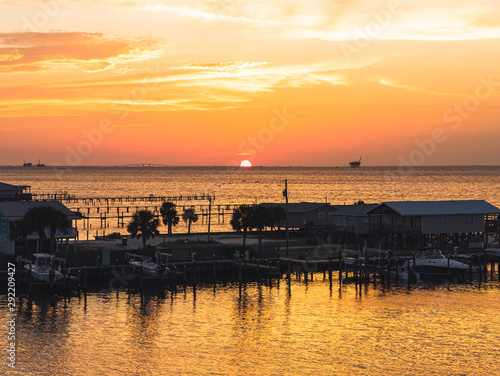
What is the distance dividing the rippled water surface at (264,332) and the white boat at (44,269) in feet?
9.20

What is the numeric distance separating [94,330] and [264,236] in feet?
170

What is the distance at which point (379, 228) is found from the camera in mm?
86938

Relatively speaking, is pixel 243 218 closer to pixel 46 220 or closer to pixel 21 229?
pixel 46 220

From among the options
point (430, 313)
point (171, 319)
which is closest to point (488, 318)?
point (430, 313)

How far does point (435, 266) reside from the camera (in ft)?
237

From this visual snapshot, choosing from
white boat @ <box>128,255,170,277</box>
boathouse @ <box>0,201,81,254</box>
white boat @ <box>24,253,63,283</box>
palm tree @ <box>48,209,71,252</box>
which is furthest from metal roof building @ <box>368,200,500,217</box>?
white boat @ <box>24,253,63,283</box>

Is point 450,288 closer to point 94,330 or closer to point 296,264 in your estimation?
point 296,264

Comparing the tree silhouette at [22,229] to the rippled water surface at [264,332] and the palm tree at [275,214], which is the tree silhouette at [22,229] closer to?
the rippled water surface at [264,332]

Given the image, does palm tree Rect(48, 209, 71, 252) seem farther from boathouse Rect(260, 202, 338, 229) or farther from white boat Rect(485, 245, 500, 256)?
white boat Rect(485, 245, 500, 256)

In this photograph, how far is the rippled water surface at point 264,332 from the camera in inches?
1626

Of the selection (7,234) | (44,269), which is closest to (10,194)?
(7,234)

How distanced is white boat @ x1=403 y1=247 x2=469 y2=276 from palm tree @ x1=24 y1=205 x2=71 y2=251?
35.5 meters

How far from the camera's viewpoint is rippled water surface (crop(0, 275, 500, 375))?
4131 cm

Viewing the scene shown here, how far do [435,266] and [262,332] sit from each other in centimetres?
2974
